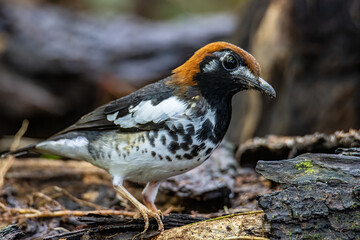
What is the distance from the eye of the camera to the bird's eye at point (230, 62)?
3.61 meters

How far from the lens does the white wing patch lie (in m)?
3.58

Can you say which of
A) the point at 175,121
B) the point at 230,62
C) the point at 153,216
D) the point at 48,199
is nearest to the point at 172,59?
the point at 48,199

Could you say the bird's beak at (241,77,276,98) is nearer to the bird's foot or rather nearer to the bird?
the bird

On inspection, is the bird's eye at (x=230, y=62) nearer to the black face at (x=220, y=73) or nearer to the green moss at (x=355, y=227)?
the black face at (x=220, y=73)

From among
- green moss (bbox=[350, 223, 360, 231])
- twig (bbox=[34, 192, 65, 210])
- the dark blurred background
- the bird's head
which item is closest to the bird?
the bird's head

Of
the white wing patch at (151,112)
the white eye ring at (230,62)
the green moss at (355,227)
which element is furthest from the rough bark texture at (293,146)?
the white wing patch at (151,112)

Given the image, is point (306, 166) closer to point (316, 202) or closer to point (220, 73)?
point (316, 202)

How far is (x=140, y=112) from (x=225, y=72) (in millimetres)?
797

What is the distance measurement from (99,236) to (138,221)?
315mm

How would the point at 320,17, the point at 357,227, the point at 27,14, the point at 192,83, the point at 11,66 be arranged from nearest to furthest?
the point at 357,227 < the point at 192,83 < the point at 320,17 < the point at 11,66 < the point at 27,14

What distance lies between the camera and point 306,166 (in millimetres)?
3053

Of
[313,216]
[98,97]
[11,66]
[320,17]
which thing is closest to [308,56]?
[320,17]

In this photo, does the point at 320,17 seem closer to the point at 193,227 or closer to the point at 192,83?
the point at 192,83

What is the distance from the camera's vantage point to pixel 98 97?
858 centimetres
